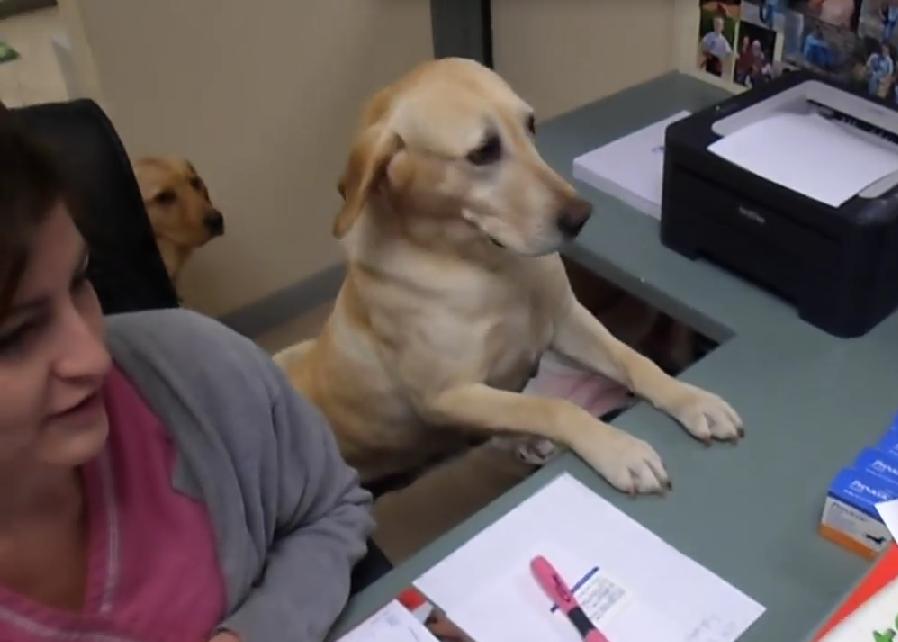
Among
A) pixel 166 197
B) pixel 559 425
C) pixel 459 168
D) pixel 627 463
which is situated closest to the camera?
pixel 627 463

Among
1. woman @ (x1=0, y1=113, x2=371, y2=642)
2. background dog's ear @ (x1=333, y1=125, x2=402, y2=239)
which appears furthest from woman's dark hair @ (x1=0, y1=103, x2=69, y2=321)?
background dog's ear @ (x1=333, y1=125, x2=402, y2=239)

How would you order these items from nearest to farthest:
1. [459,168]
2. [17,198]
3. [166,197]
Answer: [17,198] → [459,168] → [166,197]

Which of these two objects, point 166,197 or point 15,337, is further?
point 166,197

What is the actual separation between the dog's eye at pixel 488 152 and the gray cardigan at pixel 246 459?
1.39 ft

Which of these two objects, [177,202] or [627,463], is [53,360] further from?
[177,202]

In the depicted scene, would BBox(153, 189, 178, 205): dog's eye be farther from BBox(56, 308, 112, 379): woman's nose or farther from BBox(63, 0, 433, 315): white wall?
BBox(56, 308, 112, 379): woman's nose

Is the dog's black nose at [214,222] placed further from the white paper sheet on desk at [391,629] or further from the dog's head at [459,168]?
the white paper sheet on desk at [391,629]

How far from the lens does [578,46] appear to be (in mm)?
2297

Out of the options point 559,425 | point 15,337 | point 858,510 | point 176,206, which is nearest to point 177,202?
point 176,206

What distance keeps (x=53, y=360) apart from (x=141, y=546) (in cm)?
22

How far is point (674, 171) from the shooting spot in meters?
1.33

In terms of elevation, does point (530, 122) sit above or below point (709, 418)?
above

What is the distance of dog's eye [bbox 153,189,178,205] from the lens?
81.8 inches

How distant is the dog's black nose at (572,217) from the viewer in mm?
1251
